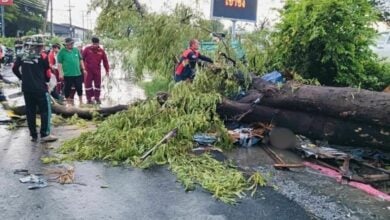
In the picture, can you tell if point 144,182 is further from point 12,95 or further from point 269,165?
point 12,95

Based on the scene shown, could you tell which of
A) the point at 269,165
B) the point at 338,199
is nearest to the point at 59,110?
the point at 269,165

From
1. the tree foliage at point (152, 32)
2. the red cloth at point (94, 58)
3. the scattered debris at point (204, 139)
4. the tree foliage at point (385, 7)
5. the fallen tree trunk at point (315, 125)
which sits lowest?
the scattered debris at point (204, 139)

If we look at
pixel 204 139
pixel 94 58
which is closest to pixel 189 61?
pixel 204 139

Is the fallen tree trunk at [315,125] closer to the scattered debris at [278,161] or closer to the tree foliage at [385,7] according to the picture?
the scattered debris at [278,161]

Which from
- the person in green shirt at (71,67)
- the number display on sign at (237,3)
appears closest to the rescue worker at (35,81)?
the person in green shirt at (71,67)

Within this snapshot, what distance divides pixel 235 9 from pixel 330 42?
7.05 ft

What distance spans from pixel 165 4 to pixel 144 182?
4.72 metres

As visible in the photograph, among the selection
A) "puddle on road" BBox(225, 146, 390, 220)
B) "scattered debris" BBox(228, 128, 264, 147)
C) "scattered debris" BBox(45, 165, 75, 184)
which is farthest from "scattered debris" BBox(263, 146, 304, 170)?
"scattered debris" BBox(45, 165, 75, 184)

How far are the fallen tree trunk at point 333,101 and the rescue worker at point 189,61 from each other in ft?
4.35

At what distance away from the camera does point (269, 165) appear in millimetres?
5457

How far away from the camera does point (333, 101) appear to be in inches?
225

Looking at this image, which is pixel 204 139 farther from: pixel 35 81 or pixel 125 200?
pixel 35 81

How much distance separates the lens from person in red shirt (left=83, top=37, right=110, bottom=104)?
31.8ft

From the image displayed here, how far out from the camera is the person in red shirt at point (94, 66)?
9688 mm
